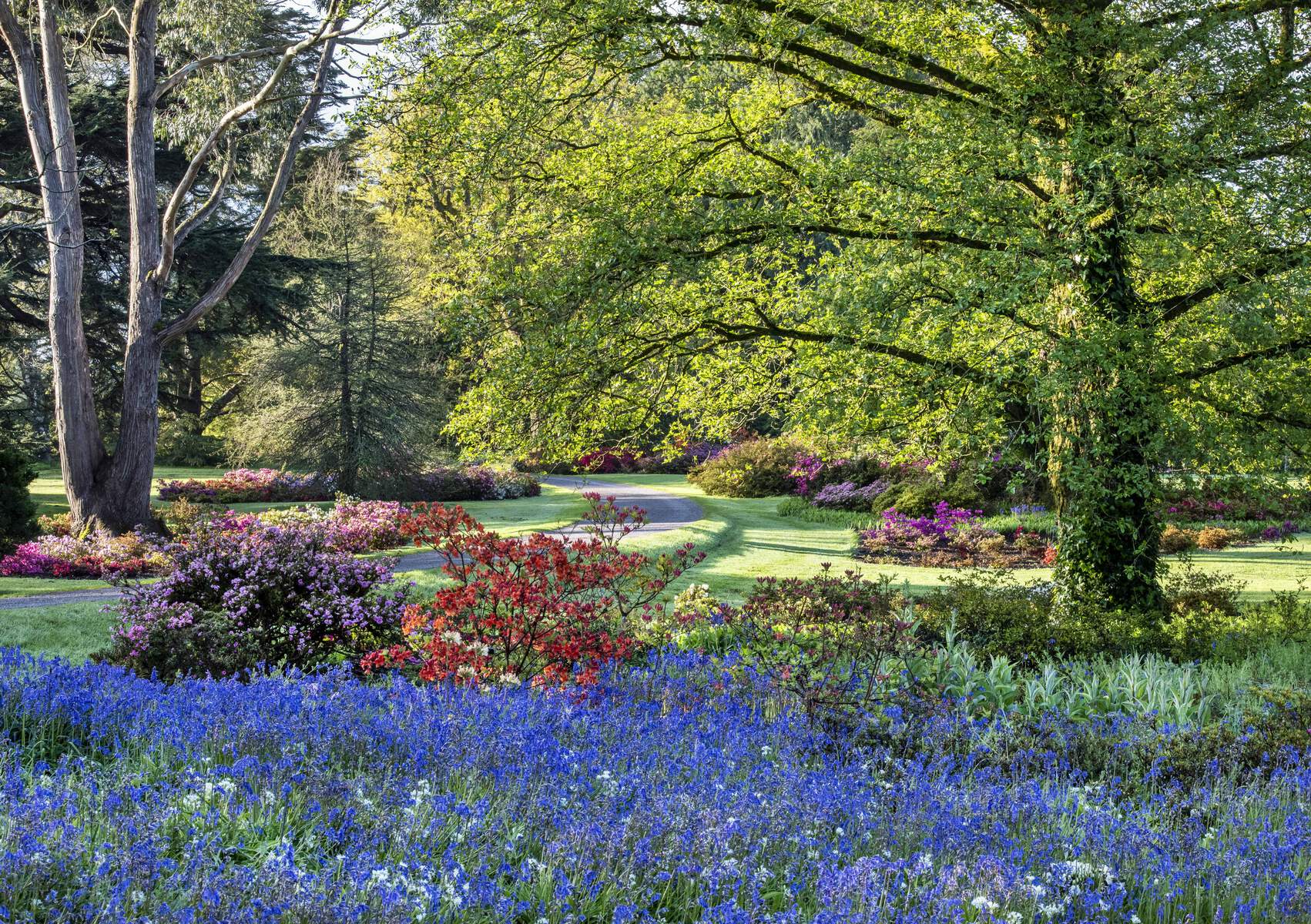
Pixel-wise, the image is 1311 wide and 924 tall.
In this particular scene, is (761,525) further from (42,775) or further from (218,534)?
(42,775)

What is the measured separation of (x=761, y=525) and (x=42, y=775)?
18091 millimetres

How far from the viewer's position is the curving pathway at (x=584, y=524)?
1139 centimetres

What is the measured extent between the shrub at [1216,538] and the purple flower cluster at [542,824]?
1508cm

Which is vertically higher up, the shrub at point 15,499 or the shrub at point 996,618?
the shrub at point 15,499

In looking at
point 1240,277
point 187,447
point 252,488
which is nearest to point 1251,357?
point 1240,277

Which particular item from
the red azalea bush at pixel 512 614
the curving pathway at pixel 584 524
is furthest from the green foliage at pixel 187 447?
the red azalea bush at pixel 512 614

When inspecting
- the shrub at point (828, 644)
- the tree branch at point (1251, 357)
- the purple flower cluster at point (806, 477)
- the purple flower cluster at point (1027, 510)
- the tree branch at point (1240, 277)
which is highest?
the tree branch at point (1240, 277)

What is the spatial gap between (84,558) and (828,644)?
1250 centimetres

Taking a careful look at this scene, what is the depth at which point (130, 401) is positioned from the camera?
17094 millimetres

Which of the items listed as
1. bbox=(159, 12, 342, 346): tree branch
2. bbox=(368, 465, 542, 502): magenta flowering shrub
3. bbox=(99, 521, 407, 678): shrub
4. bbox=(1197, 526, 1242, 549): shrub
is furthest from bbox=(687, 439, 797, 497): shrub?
bbox=(99, 521, 407, 678): shrub

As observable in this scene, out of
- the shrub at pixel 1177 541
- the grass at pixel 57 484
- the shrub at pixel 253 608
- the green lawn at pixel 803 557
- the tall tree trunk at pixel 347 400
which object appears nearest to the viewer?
the shrub at pixel 253 608

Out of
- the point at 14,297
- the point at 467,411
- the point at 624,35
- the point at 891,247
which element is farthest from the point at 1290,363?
the point at 14,297

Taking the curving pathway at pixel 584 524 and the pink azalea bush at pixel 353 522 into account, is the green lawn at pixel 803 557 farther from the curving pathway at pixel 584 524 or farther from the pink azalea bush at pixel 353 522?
the pink azalea bush at pixel 353 522

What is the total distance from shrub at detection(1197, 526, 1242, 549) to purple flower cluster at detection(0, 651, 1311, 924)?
49.5ft
